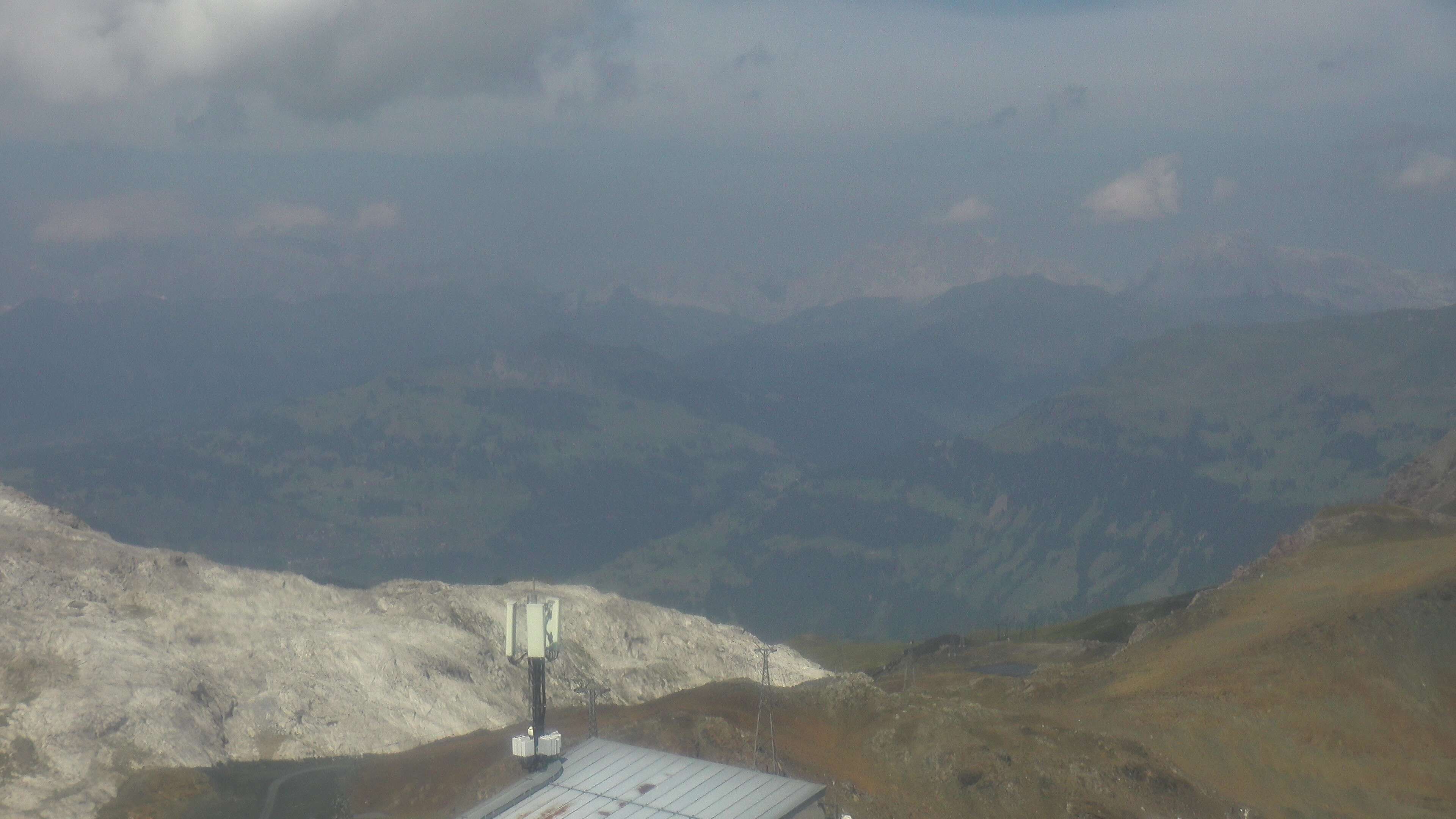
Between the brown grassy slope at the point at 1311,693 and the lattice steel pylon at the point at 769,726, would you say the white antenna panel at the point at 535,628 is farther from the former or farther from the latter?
the brown grassy slope at the point at 1311,693

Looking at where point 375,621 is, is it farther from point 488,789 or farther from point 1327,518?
point 1327,518

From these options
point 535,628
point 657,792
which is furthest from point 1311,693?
point 535,628

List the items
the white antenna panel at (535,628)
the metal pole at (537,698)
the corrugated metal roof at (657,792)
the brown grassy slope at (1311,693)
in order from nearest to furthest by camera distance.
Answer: the corrugated metal roof at (657,792)
the metal pole at (537,698)
the white antenna panel at (535,628)
the brown grassy slope at (1311,693)

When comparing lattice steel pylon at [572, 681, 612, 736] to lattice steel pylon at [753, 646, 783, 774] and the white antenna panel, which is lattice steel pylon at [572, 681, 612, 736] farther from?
lattice steel pylon at [753, 646, 783, 774]

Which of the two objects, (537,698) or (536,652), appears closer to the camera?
(537,698)

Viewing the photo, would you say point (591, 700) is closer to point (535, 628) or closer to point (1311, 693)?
point (535, 628)

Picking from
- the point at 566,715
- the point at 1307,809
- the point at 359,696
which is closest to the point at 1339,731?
the point at 1307,809

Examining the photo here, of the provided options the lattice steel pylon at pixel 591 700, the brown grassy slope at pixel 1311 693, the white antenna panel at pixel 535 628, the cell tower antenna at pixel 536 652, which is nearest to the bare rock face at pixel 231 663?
the lattice steel pylon at pixel 591 700
